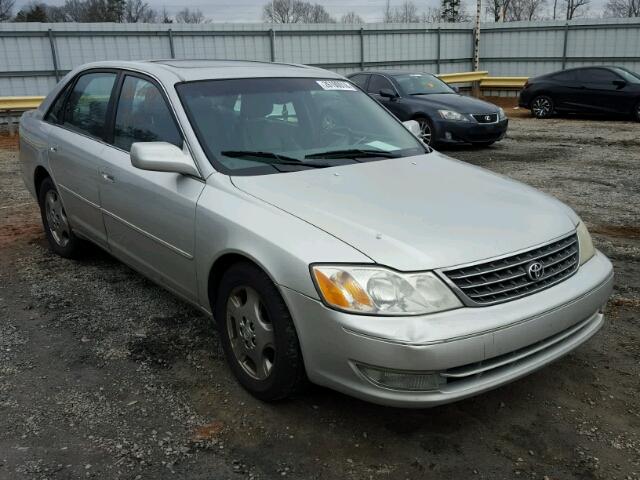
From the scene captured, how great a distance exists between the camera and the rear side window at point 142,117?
377 centimetres

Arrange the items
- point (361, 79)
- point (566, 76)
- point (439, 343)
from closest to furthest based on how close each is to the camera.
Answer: point (439, 343) → point (361, 79) → point (566, 76)

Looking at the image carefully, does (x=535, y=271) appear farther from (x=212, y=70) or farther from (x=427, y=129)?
(x=427, y=129)

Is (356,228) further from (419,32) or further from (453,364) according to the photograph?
(419,32)

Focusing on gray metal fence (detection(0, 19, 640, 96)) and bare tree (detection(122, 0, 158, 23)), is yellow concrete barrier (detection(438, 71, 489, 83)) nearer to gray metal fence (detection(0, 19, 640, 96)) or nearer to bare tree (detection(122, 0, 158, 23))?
gray metal fence (detection(0, 19, 640, 96))

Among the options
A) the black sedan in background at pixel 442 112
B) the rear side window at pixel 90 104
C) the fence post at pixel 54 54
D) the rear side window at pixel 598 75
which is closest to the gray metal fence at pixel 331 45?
the fence post at pixel 54 54

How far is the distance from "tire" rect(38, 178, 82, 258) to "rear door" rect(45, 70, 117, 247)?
22 centimetres

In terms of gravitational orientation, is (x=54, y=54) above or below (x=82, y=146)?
above

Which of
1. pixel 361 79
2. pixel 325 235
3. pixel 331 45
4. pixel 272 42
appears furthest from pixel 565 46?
pixel 325 235

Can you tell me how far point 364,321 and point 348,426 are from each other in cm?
72

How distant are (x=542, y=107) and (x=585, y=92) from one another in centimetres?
130

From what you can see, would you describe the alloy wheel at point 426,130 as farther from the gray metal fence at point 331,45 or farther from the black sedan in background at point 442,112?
the gray metal fence at point 331,45

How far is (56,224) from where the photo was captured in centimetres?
541

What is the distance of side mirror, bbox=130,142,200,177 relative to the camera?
3.36 metres

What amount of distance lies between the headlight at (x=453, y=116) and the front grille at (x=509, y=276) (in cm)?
874
